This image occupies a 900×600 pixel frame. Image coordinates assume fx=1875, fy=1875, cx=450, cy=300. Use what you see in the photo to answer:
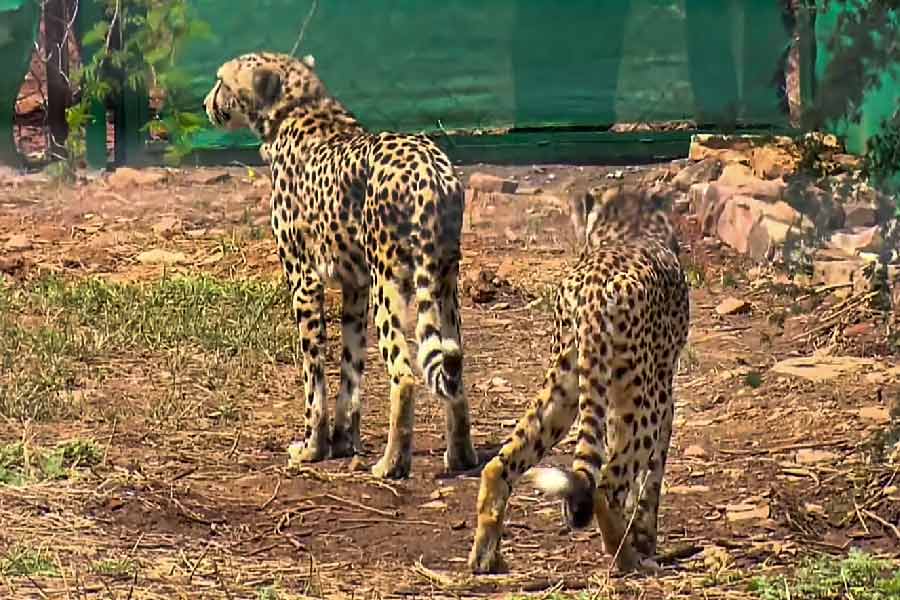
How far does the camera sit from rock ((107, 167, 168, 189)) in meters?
9.86

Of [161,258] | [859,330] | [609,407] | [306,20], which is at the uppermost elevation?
[306,20]

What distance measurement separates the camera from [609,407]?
4.41 metres

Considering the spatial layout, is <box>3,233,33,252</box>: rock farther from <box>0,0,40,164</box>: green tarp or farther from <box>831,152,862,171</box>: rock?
<box>831,152,862,171</box>: rock

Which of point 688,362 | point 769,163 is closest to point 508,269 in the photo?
point 688,362

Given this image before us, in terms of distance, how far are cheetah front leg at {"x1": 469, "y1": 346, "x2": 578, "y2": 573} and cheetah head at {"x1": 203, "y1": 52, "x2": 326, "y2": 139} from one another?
181cm

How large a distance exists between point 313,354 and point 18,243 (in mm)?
3434

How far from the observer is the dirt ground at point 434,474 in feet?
14.7

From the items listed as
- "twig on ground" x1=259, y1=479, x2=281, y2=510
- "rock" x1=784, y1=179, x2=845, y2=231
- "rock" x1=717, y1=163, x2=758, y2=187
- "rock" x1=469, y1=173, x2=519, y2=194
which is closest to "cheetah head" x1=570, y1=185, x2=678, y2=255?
"rock" x1=784, y1=179, x2=845, y2=231

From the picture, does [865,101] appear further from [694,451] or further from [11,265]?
[11,265]

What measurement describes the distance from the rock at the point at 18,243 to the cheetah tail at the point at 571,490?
489 centimetres

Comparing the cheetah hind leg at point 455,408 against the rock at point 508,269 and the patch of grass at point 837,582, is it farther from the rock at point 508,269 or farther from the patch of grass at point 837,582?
the rock at point 508,269

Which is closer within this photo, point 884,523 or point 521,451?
point 521,451

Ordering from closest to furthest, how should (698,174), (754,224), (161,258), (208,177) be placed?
(754,224)
(161,258)
(698,174)
(208,177)

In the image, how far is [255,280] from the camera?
791 centimetres
